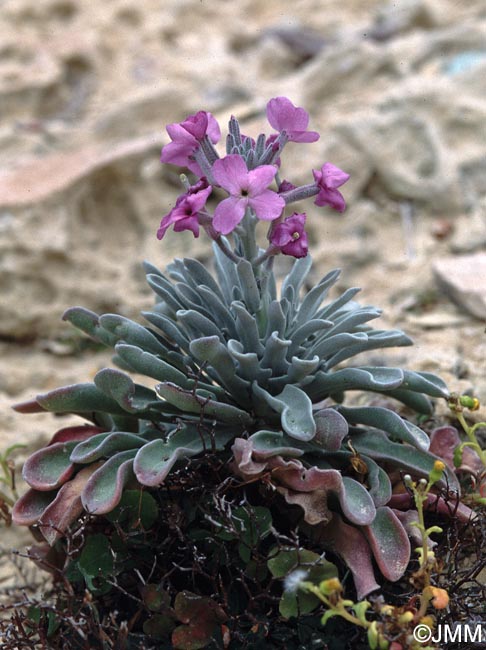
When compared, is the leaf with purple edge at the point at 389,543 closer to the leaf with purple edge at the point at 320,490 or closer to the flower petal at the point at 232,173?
the leaf with purple edge at the point at 320,490

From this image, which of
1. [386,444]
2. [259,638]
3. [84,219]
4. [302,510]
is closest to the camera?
[259,638]

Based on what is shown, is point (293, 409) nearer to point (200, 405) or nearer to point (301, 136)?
point (200, 405)

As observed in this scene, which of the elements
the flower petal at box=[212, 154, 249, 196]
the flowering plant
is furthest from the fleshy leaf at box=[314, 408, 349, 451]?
the flower petal at box=[212, 154, 249, 196]

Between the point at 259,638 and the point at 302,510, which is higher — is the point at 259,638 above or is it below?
below

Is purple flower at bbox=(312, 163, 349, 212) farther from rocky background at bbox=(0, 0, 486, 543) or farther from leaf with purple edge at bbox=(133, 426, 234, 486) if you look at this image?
rocky background at bbox=(0, 0, 486, 543)

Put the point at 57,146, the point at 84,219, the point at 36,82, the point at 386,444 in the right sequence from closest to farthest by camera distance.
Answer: the point at 386,444, the point at 84,219, the point at 57,146, the point at 36,82

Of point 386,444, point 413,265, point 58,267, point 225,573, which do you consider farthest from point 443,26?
point 225,573

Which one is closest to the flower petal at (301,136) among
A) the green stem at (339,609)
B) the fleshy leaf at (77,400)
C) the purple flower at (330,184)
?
the purple flower at (330,184)

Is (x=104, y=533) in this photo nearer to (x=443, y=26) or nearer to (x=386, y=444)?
(x=386, y=444)
